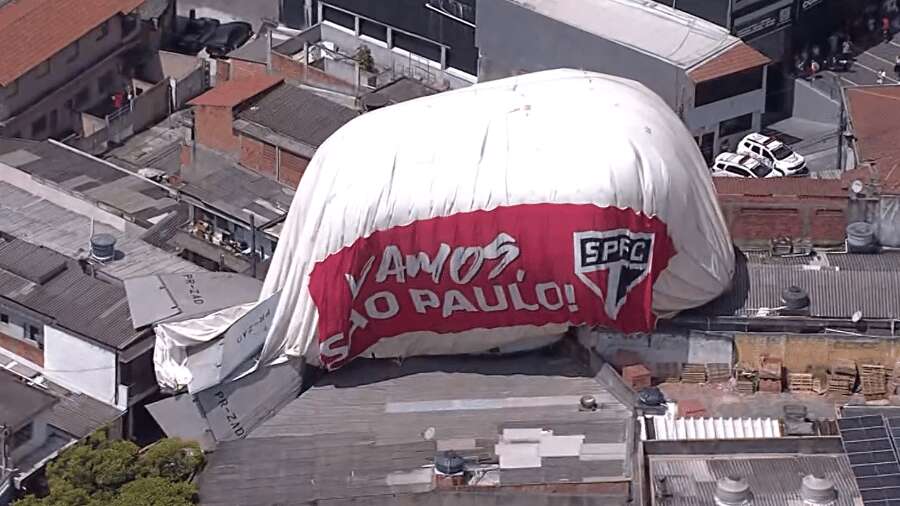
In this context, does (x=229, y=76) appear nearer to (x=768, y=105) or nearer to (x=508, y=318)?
(x=768, y=105)

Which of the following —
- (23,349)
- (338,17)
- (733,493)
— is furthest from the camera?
(338,17)

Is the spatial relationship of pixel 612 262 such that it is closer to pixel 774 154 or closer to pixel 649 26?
pixel 774 154

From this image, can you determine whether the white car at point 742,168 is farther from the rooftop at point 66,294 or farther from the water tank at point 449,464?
the water tank at point 449,464

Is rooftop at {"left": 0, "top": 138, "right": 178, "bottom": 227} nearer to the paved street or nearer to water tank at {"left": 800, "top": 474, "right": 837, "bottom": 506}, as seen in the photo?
the paved street

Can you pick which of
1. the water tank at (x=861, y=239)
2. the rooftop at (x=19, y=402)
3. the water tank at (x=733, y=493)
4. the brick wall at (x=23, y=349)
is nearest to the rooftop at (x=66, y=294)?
the brick wall at (x=23, y=349)

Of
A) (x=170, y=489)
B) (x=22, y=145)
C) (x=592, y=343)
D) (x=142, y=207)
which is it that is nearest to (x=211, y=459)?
(x=170, y=489)

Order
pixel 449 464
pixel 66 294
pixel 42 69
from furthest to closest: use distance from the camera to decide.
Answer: pixel 42 69
pixel 66 294
pixel 449 464

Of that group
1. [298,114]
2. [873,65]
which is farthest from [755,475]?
[873,65]
